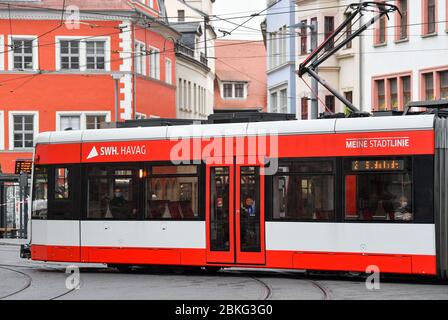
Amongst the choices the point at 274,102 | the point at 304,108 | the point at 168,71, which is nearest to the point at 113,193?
the point at 304,108

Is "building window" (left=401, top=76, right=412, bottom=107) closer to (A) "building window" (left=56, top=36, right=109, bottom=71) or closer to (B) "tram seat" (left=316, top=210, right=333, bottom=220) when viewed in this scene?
(A) "building window" (left=56, top=36, right=109, bottom=71)

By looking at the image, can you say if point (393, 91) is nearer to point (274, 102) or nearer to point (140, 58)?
point (274, 102)

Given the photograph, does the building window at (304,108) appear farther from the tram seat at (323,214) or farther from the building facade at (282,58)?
the tram seat at (323,214)

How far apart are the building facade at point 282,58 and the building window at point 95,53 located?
8.68 m

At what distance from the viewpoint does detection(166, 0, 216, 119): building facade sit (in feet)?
220

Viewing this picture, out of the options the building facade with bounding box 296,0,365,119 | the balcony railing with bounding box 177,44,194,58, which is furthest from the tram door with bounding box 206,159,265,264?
the balcony railing with bounding box 177,44,194,58

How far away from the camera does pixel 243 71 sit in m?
99.8

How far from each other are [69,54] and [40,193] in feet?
95.4

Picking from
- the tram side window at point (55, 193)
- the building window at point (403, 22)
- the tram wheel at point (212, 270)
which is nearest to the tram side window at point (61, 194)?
the tram side window at point (55, 193)

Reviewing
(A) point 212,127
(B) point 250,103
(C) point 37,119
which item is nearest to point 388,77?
(C) point 37,119

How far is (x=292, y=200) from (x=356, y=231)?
1.41 meters

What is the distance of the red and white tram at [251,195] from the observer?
17.8 metres

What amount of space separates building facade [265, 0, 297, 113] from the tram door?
30.1 metres

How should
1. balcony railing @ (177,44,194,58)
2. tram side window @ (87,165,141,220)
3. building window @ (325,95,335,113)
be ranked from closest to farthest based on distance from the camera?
tram side window @ (87,165,141,220), building window @ (325,95,335,113), balcony railing @ (177,44,194,58)
